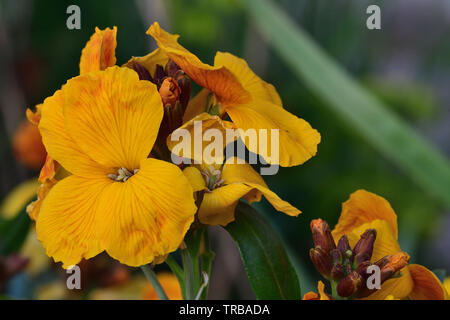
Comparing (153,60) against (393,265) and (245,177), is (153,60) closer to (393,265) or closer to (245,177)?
(245,177)

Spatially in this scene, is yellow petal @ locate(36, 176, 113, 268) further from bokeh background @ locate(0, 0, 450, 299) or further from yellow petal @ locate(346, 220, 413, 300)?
bokeh background @ locate(0, 0, 450, 299)

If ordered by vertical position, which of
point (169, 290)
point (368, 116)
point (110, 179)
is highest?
point (110, 179)

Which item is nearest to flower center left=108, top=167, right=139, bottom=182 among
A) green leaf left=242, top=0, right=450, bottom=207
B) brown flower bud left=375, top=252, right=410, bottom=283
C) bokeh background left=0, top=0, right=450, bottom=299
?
brown flower bud left=375, top=252, right=410, bottom=283

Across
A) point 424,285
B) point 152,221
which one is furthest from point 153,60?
point 424,285

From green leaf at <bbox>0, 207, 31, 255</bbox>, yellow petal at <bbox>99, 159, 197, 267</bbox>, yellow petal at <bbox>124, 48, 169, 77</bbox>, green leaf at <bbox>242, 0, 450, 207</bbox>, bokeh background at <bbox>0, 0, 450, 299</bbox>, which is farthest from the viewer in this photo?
bokeh background at <bbox>0, 0, 450, 299</bbox>

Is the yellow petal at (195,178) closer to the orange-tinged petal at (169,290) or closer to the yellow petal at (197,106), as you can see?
the yellow petal at (197,106)
